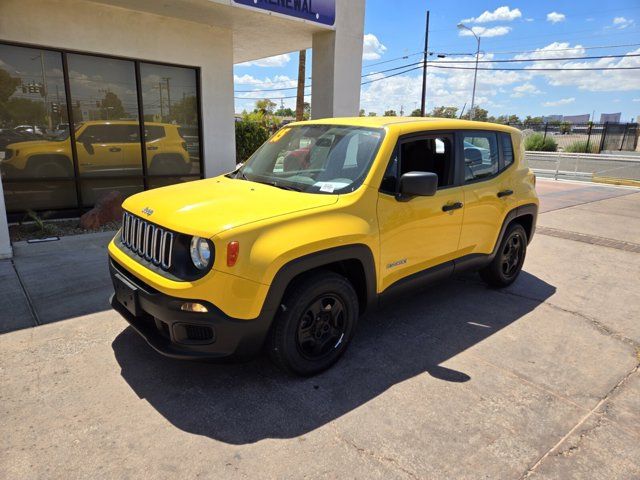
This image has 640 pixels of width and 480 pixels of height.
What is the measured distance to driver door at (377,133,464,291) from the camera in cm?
349

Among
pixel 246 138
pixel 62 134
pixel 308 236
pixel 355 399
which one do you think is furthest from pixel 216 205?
pixel 246 138

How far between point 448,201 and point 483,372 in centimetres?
146

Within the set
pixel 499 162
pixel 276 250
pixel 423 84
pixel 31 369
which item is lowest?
pixel 31 369

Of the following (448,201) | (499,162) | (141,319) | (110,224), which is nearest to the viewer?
(141,319)

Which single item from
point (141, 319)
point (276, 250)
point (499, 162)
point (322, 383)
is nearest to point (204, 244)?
point (276, 250)

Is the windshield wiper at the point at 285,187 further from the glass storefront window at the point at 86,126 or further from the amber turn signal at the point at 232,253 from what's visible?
the glass storefront window at the point at 86,126

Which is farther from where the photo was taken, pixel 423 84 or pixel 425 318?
pixel 423 84

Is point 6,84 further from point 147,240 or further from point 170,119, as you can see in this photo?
point 147,240

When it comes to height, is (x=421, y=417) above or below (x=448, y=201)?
below

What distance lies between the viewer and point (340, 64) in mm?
8883

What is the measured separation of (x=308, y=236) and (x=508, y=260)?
3116 mm

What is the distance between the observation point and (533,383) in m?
3.29

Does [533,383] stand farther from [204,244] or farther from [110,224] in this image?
[110,224]

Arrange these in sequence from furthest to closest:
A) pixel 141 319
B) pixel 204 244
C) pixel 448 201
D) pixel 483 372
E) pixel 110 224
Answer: pixel 110 224
pixel 448 201
pixel 483 372
pixel 141 319
pixel 204 244
